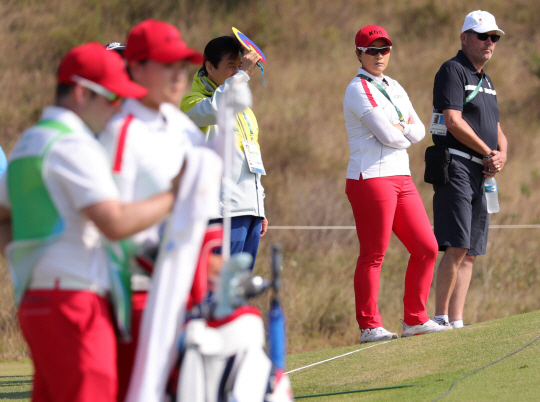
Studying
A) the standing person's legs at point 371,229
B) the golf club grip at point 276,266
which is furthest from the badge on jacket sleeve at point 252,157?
the golf club grip at point 276,266

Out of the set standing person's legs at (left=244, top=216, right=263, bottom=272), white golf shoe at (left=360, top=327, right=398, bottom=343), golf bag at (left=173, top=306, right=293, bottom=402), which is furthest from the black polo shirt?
golf bag at (left=173, top=306, right=293, bottom=402)

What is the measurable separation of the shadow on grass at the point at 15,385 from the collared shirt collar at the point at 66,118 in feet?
→ 8.82

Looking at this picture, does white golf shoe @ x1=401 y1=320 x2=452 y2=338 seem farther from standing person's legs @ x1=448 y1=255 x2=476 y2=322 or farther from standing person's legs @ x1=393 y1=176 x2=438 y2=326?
standing person's legs @ x1=448 y1=255 x2=476 y2=322

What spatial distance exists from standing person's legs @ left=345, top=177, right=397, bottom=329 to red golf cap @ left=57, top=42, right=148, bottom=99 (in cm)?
295

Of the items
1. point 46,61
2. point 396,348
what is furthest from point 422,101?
point 396,348

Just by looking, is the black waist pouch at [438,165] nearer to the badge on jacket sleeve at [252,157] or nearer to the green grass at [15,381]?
the badge on jacket sleeve at [252,157]

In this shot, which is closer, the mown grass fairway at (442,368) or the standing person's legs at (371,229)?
the mown grass fairway at (442,368)

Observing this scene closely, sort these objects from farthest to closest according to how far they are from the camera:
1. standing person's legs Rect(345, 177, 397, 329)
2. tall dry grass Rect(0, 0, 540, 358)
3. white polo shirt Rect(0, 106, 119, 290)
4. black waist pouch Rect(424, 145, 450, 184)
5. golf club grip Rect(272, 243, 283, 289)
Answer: tall dry grass Rect(0, 0, 540, 358) < black waist pouch Rect(424, 145, 450, 184) < standing person's legs Rect(345, 177, 397, 329) < golf club grip Rect(272, 243, 283, 289) < white polo shirt Rect(0, 106, 119, 290)

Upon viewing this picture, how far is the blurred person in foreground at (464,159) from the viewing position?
545 centimetres

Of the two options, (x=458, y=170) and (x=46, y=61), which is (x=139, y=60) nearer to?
(x=458, y=170)

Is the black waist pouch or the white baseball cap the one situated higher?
the white baseball cap

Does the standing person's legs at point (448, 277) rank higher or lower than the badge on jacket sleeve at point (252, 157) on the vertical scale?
lower

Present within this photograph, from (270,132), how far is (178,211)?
1259 centimetres

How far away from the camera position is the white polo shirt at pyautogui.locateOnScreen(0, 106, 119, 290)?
2191 mm
